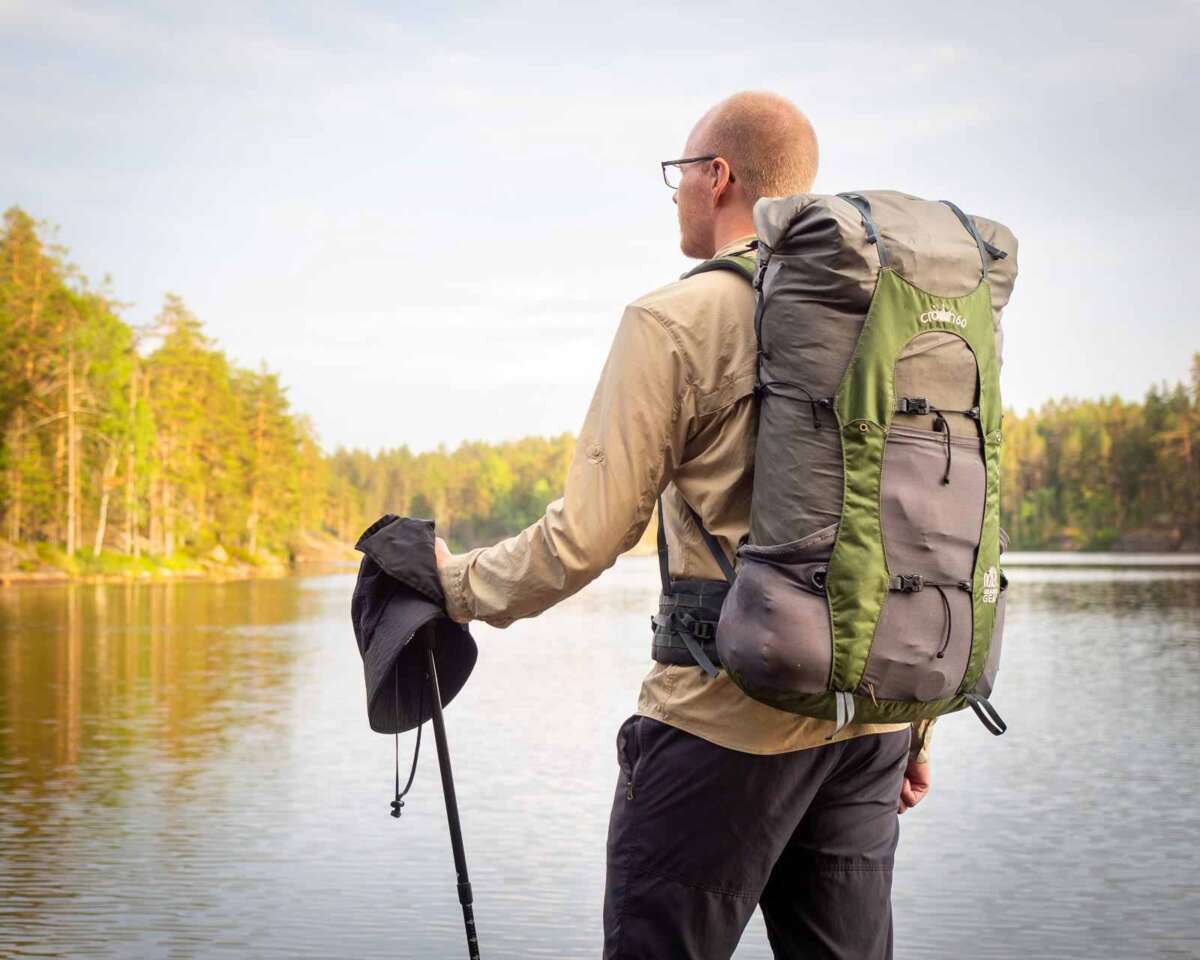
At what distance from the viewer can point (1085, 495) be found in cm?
13425

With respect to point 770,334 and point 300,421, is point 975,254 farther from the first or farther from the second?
point 300,421

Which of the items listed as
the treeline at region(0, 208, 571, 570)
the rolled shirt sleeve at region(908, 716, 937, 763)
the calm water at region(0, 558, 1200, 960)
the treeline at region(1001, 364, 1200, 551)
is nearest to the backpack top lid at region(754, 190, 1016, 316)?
the rolled shirt sleeve at region(908, 716, 937, 763)

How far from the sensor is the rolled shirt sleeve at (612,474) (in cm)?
257

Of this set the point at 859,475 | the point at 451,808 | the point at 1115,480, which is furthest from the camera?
the point at 1115,480

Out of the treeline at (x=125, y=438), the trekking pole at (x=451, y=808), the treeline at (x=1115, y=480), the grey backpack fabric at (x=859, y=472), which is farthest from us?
the treeline at (x=1115, y=480)

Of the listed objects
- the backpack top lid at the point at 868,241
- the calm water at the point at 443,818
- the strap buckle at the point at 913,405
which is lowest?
the calm water at the point at 443,818

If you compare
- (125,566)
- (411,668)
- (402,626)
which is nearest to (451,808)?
(411,668)

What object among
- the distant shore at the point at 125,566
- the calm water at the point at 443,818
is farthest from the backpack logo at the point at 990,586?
the distant shore at the point at 125,566

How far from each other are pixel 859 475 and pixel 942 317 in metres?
0.34

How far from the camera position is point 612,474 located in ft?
8.50

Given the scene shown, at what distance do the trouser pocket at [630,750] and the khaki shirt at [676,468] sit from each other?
4 cm

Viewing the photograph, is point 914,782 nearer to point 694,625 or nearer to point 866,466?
point 694,625

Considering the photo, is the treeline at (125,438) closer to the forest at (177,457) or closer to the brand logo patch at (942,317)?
the forest at (177,457)

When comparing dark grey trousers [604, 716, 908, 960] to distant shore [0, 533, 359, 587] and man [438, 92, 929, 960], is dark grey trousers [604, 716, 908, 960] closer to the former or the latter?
man [438, 92, 929, 960]
